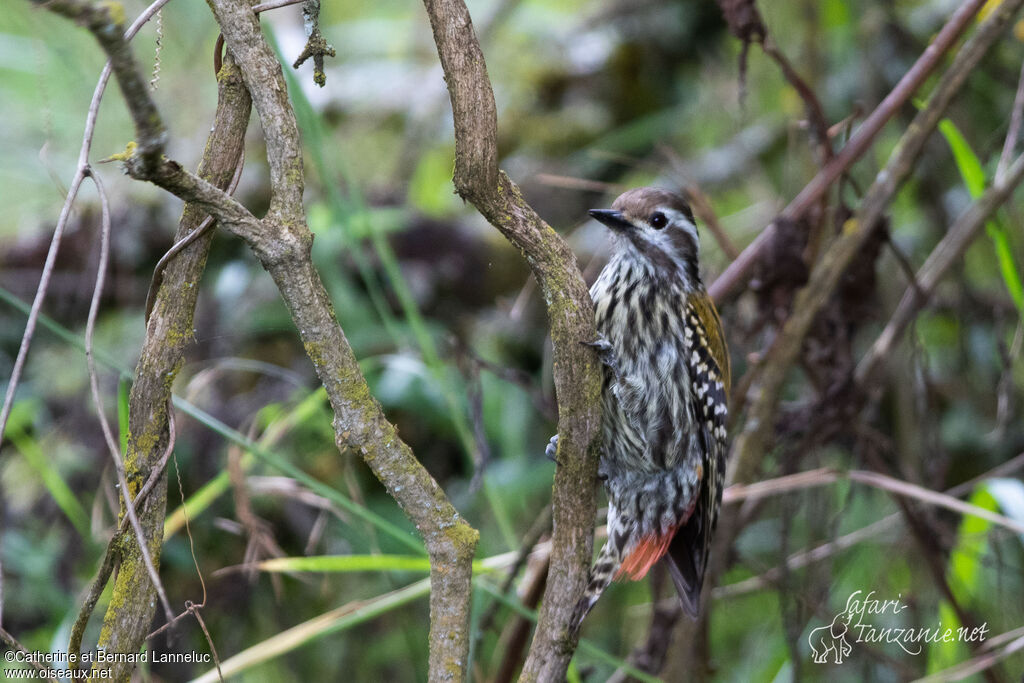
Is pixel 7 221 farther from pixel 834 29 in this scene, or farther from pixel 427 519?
pixel 834 29

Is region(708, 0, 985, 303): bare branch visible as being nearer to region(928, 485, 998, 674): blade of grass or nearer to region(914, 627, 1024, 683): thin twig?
region(928, 485, 998, 674): blade of grass

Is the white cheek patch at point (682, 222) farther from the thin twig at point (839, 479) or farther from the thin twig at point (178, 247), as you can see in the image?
the thin twig at point (178, 247)

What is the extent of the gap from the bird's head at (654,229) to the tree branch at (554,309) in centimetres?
108

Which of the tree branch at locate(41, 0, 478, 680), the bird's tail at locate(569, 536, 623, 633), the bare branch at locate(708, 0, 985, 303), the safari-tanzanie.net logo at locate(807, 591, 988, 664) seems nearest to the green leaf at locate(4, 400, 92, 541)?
the tree branch at locate(41, 0, 478, 680)

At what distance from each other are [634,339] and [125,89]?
189 centimetres

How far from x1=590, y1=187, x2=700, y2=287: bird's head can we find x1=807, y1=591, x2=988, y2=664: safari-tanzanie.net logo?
1345mm

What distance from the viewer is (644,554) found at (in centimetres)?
275

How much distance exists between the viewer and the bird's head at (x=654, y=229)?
2811mm

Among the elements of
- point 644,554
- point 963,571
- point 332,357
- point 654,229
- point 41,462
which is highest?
point 654,229

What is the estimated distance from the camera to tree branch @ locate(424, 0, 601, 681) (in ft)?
4.70

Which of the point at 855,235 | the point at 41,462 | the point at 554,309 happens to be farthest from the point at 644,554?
the point at 41,462

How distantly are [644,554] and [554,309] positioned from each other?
1332 mm

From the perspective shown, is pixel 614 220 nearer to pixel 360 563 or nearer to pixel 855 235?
pixel 855 235

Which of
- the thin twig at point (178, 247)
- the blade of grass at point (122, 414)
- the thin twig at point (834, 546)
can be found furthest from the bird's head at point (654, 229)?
the blade of grass at point (122, 414)
